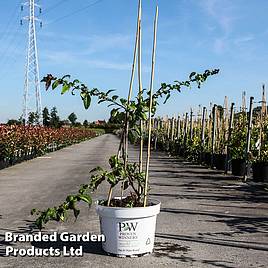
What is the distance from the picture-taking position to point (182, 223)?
6000mm

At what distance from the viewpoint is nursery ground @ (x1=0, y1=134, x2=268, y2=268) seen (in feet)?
14.3

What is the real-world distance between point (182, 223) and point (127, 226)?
182cm

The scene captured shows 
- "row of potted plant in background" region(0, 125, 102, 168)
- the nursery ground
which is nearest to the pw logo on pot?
the nursery ground

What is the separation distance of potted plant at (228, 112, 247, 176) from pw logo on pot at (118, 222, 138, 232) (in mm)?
8253

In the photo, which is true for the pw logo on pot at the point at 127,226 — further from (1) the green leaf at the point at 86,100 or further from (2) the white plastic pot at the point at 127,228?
(1) the green leaf at the point at 86,100

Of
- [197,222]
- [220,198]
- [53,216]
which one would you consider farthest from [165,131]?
[53,216]

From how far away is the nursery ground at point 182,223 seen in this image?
4.36 metres

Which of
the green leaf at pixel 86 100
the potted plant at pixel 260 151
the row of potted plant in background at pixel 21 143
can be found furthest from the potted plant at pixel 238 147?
the green leaf at pixel 86 100

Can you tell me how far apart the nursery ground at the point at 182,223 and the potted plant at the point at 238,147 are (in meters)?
1.21

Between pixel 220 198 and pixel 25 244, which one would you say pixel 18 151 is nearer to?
pixel 220 198

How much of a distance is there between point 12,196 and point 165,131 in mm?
21974

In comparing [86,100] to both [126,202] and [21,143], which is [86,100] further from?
[21,143]

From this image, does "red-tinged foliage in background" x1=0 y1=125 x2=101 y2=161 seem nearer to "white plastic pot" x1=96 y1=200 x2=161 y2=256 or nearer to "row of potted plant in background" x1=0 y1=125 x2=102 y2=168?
"row of potted plant in background" x1=0 y1=125 x2=102 y2=168

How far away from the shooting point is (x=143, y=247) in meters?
4.47
